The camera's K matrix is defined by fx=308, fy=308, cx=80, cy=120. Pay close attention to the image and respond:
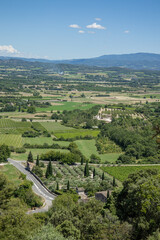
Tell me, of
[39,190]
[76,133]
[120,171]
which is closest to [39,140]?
[76,133]

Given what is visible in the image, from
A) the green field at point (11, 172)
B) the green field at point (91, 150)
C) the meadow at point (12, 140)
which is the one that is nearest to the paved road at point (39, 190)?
the green field at point (11, 172)

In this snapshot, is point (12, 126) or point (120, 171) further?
point (12, 126)

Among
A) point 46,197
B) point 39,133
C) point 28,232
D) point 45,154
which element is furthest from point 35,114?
point 28,232

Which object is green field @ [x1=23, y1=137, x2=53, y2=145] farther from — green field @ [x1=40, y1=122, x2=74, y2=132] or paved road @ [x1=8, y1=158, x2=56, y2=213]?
paved road @ [x1=8, y1=158, x2=56, y2=213]

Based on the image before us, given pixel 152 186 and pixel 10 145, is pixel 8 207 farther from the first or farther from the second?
pixel 10 145

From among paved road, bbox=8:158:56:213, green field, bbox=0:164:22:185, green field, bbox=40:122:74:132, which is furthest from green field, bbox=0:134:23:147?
green field, bbox=0:164:22:185

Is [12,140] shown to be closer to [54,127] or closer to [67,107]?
[54,127]
